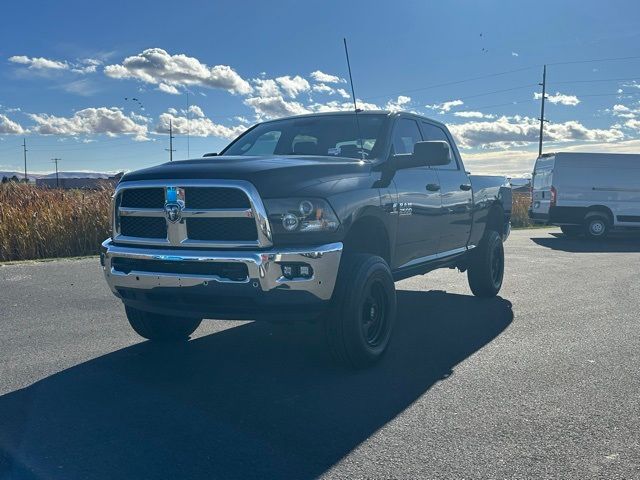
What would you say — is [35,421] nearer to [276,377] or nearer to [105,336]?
[276,377]

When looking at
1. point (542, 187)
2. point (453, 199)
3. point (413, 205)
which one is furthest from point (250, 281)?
point (542, 187)

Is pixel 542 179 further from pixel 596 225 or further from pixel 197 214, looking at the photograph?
pixel 197 214

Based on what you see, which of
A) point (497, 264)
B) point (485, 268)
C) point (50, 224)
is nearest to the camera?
point (485, 268)

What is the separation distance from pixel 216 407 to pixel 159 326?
5.34 feet

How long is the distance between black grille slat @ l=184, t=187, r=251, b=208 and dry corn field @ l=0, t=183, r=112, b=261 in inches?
342

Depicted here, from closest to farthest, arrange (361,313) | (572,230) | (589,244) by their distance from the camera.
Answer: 1. (361,313)
2. (589,244)
3. (572,230)

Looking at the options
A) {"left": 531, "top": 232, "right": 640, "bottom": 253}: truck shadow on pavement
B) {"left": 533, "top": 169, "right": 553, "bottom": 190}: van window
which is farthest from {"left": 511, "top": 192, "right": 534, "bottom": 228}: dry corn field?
{"left": 533, "top": 169, "right": 553, "bottom": 190}: van window

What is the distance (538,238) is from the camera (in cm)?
1741

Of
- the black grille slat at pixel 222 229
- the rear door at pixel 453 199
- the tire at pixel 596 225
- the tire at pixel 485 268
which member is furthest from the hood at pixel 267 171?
the tire at pixel 596 225

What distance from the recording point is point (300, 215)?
159 inches

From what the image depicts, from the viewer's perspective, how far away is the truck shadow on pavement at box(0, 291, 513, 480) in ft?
10.0

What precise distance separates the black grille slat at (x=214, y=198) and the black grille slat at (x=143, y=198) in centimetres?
25

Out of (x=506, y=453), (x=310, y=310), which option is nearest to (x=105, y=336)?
(x=310, y=310)

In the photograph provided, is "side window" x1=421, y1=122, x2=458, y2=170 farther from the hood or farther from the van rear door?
the van rear door
